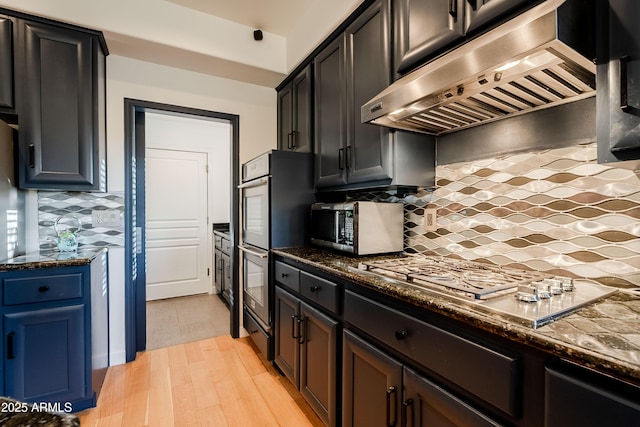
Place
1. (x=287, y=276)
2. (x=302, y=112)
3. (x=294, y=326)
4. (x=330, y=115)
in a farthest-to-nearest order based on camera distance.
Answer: (x=302, y=112)
(x=330, y=115)
(x=287, y=276)
(x=294, y=326)

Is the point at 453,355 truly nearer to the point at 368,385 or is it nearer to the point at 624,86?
the point at 368,385

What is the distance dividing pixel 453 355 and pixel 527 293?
33 cm

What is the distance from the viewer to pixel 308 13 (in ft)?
7.65

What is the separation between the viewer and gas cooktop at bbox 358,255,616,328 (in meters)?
0.82

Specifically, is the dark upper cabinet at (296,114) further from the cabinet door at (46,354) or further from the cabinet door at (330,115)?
the cabinet door at (46,354)

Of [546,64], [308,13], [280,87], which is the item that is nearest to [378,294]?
[546,64]

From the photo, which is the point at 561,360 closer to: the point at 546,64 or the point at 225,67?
the point at 546,64

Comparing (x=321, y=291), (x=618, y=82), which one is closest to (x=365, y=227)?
(x=321, y=291)

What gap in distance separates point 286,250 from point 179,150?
2.76 m

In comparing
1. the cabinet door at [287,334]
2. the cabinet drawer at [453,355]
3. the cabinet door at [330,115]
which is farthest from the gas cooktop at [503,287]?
the cabinet door at [330,115]

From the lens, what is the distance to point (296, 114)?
8.57 feet

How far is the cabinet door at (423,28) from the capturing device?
4.14ft

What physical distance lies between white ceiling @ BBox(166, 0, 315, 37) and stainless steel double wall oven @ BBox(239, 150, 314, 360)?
111cm

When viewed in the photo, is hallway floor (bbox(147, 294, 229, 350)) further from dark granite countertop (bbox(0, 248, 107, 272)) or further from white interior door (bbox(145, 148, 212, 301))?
dark granite countertop (bbox(0, 248, 107, 272))
